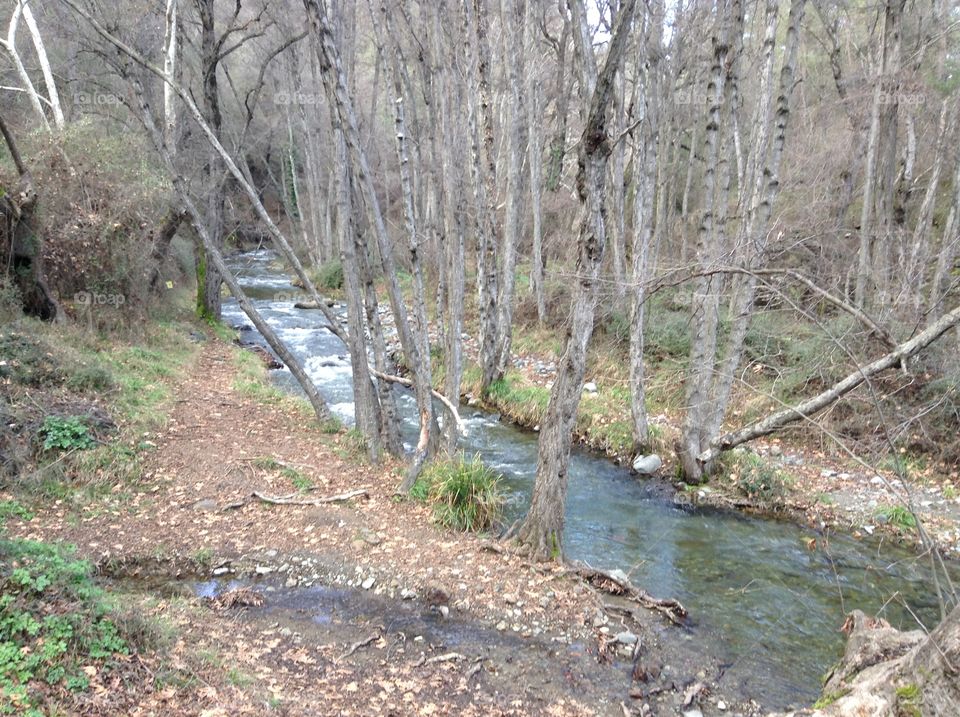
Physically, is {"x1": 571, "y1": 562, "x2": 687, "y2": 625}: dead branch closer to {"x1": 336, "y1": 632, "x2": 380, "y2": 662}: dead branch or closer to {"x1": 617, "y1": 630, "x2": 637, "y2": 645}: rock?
{"x1": 617, "y1": 630, "x2": 637, "y2": 645}: rock

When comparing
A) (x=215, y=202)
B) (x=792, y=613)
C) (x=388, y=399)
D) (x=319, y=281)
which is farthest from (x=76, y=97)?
(x=792, y=613)

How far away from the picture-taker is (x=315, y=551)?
19.0 feet

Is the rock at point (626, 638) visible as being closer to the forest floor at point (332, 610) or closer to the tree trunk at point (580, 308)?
the forest floor at point (332, 610)

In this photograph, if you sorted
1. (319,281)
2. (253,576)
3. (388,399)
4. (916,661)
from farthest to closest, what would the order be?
(319,281) → (388,399) → (253,576) → (916,661)

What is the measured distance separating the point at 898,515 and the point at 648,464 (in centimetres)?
329

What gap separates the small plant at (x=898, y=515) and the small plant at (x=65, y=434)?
32.3 feet

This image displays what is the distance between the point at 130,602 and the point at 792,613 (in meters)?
5.94

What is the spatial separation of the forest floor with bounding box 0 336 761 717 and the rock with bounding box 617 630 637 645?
2cm

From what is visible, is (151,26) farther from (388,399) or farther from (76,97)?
(388,399)

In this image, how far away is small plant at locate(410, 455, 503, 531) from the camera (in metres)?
6.80

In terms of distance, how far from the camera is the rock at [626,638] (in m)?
4.87

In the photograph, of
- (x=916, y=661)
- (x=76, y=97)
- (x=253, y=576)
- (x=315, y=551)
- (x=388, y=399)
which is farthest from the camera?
(x=76, y=97)

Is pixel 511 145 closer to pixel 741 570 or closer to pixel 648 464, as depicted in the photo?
pixel 648 464

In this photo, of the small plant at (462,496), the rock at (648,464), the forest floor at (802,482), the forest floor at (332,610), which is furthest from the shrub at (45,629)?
the rock at (648,464)
